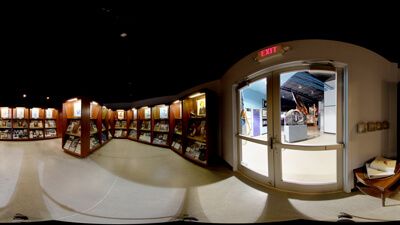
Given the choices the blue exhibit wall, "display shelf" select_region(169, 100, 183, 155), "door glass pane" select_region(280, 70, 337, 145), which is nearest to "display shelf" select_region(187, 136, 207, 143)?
"display shelf" select_region(169, 100, 183, 155)

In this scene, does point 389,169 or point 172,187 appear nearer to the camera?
point 172,187

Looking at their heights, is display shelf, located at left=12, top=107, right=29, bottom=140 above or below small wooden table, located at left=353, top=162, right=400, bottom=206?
above

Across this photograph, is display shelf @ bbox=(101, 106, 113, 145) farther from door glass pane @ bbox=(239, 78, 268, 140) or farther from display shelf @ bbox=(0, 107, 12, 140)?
display shelf @ bbox=(0, 107, 12, 140)

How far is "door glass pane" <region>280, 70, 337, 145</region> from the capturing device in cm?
272

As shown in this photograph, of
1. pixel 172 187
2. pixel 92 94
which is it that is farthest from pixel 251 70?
pixel 92 94

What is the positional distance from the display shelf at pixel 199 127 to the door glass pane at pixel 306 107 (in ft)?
3.48

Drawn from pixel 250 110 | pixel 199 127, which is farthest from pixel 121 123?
pixel 250 110

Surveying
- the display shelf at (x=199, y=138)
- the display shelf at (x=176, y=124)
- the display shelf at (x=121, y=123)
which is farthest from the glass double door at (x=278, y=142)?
the display shelf at (x=121, y=123)

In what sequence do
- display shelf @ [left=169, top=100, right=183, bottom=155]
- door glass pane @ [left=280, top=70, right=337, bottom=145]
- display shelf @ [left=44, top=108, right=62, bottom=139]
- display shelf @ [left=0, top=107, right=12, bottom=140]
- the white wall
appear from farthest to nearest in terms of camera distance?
1. display shelf @ [left=44, top=108, right=62, bottom=139]
2. display shelf @ [left=0, top=107, right=12, bottom=140]
3. display shelf @ [left=169, top=100, right=183, bottom=155]
4. door glass pane @ [left=280, top=70, right=337, bottom=145]
5. the white wall

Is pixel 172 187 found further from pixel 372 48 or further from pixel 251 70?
pixel 372 48

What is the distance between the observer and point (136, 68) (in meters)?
2.72

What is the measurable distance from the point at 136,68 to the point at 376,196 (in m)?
3.07

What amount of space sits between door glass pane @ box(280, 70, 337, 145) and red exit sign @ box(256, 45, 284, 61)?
0.31 m

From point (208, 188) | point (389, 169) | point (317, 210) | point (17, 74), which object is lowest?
point (317, 210)
